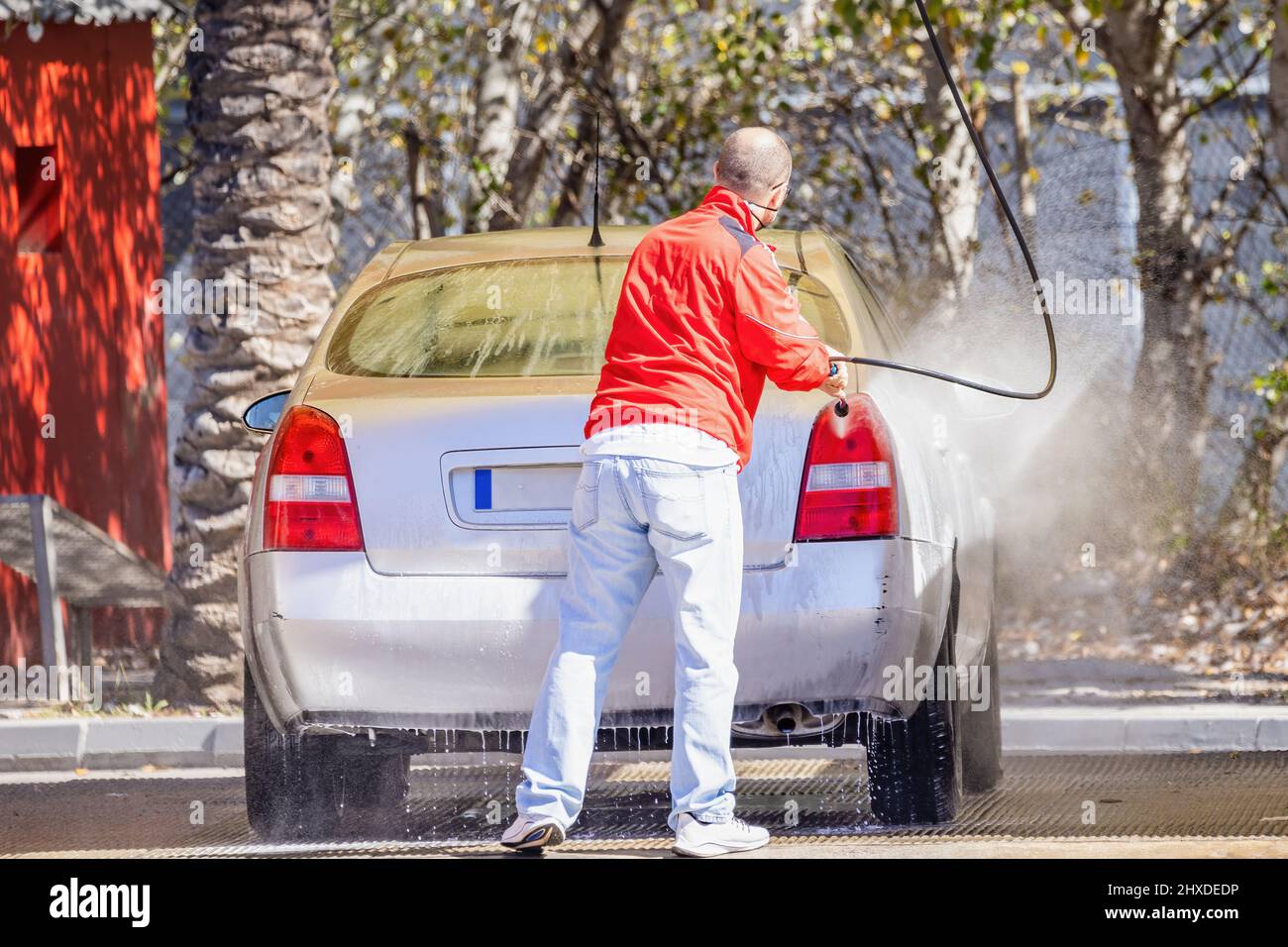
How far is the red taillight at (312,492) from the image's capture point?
499 cm

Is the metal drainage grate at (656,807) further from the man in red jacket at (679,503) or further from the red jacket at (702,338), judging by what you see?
the red jacket at (702,338)

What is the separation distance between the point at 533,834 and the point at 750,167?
1.85 metres

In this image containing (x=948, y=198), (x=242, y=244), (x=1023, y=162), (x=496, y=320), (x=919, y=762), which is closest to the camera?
(x=919, y=762)

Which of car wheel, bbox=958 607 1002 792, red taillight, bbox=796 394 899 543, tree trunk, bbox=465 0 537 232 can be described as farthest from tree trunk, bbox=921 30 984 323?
red taillight, bbox=796 394 899 543

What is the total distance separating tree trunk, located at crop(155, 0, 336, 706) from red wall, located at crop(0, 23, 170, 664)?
1.53 metres

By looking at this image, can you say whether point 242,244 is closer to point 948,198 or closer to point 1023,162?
point 948,198

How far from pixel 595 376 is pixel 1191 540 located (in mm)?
7552

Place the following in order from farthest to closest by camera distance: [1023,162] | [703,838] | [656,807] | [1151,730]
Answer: [1023,162] < [1151,730] < [656,807] < [703,838]

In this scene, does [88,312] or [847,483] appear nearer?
[847,483]

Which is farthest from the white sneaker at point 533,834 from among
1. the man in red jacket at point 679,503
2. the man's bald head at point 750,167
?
the man's bald head at point 750,167

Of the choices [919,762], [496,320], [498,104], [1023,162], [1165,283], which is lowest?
[919,762]

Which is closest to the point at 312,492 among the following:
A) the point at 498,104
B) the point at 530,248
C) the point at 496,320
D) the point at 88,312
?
the point at 496,320

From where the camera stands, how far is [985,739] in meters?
6.45
